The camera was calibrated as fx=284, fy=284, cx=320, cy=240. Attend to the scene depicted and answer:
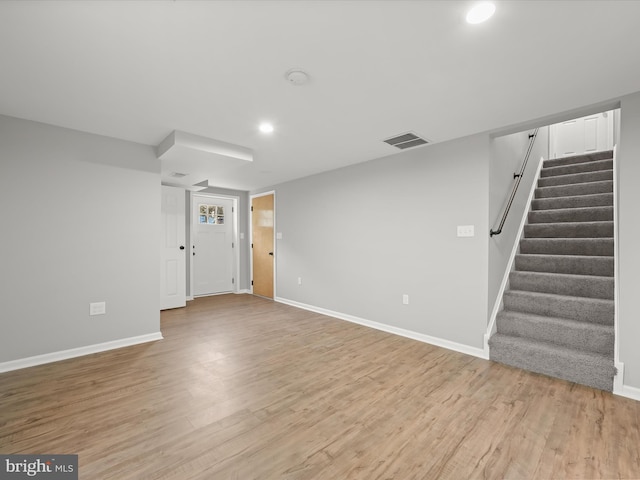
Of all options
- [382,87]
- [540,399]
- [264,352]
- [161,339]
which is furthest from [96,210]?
[540,399]

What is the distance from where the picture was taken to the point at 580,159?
464cm

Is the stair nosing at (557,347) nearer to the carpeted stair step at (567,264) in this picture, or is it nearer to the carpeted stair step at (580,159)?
the carpeted stair step at (567,264)

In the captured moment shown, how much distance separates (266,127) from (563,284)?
146 inches

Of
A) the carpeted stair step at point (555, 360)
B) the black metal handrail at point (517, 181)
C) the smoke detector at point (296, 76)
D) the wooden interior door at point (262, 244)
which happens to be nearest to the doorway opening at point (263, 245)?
the wooden interior door at point (262, 244)

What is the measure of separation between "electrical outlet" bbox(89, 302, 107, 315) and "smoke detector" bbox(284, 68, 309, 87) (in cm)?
315

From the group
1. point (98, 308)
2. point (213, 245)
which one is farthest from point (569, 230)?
point (213, 245)

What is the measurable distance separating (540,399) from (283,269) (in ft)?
14.1

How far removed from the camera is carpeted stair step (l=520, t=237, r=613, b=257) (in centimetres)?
334

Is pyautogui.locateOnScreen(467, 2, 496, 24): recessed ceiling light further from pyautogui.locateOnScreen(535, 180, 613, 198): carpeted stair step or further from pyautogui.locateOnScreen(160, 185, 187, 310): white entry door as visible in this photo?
pyautogui.locateOnScreen(160, 185, 187, 310): white entry door

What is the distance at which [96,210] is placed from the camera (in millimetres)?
3201

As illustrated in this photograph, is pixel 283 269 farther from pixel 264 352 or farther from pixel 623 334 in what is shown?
pixel 623 334

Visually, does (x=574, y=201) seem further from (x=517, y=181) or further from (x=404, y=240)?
(x=404, y=240)

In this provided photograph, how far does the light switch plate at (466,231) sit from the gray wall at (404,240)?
51 millimetres

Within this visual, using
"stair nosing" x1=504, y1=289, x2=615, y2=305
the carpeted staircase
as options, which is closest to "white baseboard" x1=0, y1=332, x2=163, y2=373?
the carpeted staircase
